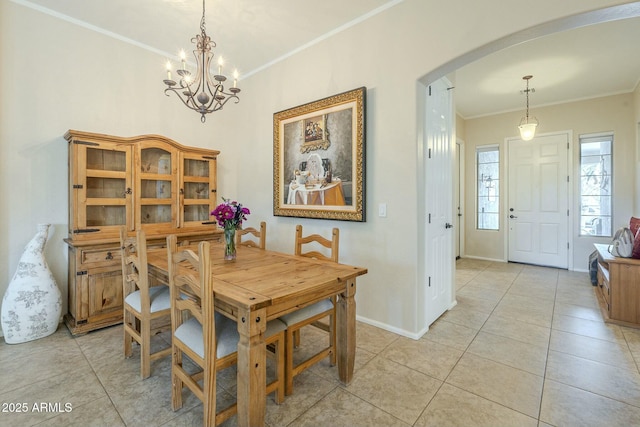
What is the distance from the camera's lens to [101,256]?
2.58 m

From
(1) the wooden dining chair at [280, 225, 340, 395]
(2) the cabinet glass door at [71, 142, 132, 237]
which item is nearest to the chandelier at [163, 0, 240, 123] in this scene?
(2) the cabinet glass door at [71, 142, 132, 237]

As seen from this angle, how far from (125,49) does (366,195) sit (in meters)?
3.06

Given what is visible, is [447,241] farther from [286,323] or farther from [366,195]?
[286,323]

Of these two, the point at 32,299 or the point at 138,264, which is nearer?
the point at 138,264

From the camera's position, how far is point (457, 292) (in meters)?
3.73

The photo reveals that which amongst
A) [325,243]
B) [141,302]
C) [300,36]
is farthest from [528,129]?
[141,302]

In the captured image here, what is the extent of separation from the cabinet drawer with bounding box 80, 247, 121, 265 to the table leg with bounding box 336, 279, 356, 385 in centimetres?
220

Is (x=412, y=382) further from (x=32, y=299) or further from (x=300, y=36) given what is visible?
(x=300, y=36)

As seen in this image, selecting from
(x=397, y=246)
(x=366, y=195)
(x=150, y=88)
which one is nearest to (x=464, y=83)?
(x=366, y=195)

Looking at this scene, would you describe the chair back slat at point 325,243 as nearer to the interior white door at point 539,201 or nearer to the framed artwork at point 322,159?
the framed artwork at point 322,159

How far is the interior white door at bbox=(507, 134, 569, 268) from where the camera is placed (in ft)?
16.0

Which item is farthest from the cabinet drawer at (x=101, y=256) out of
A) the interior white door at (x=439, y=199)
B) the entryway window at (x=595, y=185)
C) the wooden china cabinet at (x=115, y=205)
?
the entryway window at (x=595, y=185)

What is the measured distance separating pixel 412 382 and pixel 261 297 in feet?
4.12

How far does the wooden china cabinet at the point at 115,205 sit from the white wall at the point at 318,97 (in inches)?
13.6
